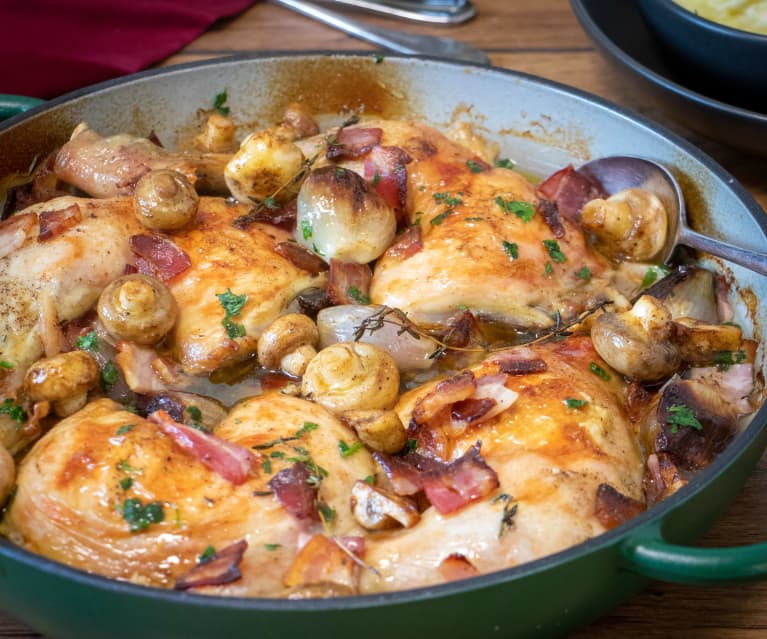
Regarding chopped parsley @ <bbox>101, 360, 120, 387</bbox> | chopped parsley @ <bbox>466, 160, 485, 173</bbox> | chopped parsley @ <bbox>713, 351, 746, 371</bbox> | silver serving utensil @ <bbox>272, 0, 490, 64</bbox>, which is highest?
silver serving utensil @ <bbox>272, 0, 490, 64</bbox>

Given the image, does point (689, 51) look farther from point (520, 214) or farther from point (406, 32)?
point (406, 32)

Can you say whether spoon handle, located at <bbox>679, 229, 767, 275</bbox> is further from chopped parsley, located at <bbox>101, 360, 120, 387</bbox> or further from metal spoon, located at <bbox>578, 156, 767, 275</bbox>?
chopped parsley, located at <bbox>101, 360, 120, 387</bbox>

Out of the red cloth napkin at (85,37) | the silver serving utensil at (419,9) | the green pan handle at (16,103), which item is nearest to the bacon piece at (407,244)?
the green pan handle at (16,103)

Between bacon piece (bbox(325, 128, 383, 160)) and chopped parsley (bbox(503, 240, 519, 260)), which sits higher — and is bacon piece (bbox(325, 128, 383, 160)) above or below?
above

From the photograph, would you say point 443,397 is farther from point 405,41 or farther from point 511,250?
point 405,41

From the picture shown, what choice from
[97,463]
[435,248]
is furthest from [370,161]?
[97,463]

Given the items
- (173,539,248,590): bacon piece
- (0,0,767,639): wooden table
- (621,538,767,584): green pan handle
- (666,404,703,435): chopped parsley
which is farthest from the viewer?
(0,0,767,639): wooden table

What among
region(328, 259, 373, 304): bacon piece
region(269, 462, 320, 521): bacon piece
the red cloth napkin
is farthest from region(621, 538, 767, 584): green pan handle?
the red cloth napkin
